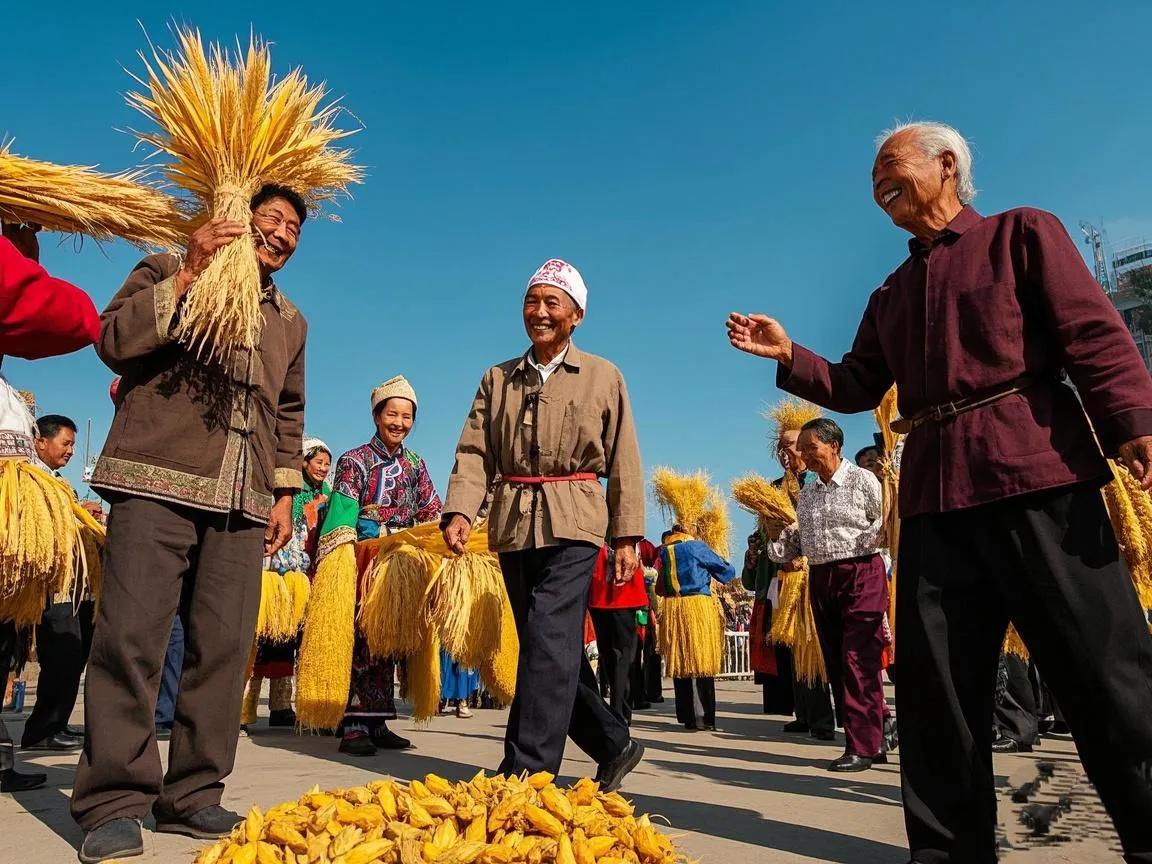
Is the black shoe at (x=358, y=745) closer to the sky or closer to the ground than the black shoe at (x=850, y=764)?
closer to the sky

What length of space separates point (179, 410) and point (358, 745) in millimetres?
2639

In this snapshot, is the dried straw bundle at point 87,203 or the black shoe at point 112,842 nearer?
the black shoe at point 112,842

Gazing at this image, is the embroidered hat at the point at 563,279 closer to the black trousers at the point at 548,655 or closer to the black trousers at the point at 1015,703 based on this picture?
the black trousers at the point at 548,655

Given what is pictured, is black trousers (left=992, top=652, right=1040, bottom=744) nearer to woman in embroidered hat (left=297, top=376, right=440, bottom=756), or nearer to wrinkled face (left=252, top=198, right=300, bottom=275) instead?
woman in embroidered hat (left=297, top=376, right=440, bottom=756)

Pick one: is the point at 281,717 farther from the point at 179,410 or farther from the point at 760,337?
the point at 760,337

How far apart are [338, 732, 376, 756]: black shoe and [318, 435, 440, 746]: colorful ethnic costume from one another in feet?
0.42

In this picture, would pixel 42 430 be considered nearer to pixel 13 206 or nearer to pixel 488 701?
pixel 13 206

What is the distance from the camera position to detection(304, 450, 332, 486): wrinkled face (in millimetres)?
7309

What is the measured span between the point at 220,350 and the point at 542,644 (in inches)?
59.9

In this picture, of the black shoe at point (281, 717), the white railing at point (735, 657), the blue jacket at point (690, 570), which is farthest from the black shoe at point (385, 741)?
the white railing at point (735, 657)

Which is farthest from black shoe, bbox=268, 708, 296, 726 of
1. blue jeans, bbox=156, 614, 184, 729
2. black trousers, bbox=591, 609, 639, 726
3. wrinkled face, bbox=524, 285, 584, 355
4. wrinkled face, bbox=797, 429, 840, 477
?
wrinkled face, bbox=524, 285, 584, 355

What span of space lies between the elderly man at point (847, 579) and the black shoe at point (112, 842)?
136 inches

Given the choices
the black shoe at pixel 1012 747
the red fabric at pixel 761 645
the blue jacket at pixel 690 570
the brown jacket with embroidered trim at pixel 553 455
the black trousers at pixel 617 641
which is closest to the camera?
the brown jacket with embroidered trim at pixel 553 455

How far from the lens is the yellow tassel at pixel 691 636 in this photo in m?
7.21
